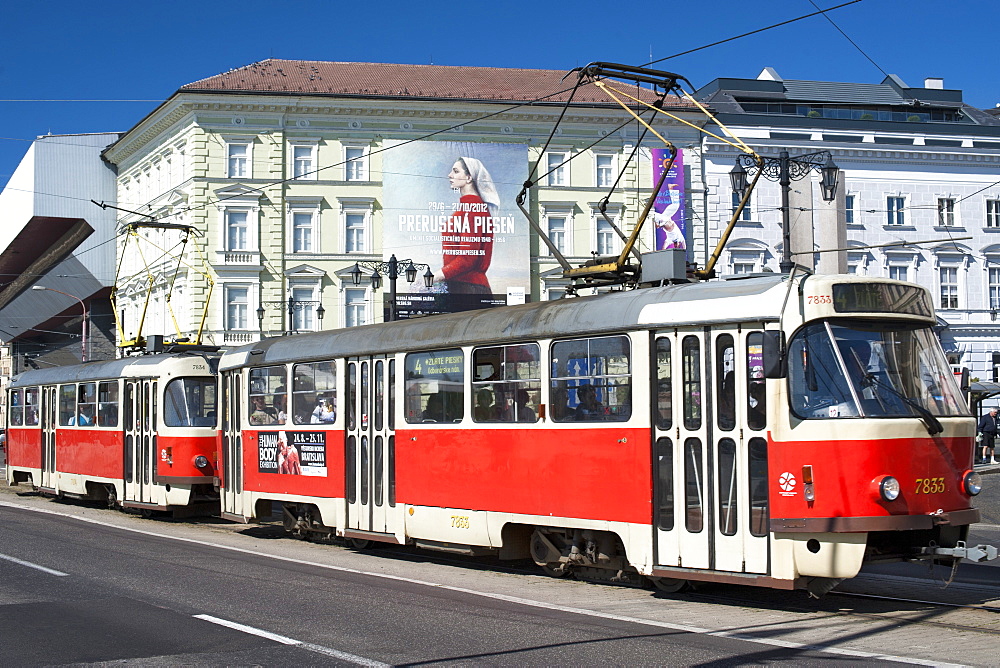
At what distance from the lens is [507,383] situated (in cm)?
1281

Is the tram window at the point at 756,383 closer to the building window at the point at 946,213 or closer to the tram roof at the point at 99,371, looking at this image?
the tram roof at the point at 99,371

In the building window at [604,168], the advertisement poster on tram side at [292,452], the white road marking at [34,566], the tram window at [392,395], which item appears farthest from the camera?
the building window at [604,168]

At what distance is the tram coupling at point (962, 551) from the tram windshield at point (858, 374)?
3.58ft

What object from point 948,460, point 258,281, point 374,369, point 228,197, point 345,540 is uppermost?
point 228,197

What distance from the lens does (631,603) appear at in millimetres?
11000

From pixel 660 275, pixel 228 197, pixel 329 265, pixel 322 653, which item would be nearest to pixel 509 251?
pixel 329 265

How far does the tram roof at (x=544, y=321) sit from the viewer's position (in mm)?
10594

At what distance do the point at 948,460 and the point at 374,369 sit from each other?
23.9 ft

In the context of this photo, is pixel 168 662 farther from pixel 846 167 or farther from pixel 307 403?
pixel 846 167

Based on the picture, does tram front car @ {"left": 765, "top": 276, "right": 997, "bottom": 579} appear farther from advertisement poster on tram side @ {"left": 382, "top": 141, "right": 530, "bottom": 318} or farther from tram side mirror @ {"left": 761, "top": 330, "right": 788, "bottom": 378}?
advertisement poster on tram side @ {"left": 382, "top": 141, "right": 530, "bottom": 318}

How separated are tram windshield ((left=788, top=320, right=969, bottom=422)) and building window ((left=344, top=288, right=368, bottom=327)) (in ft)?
144

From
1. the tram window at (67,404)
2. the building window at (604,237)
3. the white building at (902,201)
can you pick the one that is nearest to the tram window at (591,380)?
the tram window at (67,404)

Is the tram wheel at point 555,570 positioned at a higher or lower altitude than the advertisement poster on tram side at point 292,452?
lower

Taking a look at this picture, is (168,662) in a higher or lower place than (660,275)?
lower
